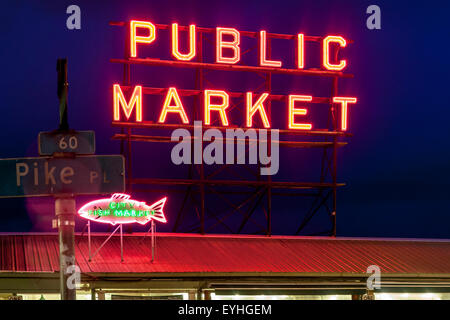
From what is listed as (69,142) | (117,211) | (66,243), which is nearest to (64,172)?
(69,142)

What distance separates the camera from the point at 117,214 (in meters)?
19.6

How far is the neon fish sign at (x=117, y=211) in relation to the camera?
64.0 ft

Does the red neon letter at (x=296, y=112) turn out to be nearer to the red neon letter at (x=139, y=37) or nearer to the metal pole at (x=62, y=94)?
the red neon letter at (x=139, y=37)

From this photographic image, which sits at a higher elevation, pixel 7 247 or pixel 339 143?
pixel 339 143

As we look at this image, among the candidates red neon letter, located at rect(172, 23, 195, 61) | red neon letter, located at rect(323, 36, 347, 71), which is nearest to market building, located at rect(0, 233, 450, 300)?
red neon letter, located at rect(172, 23, 195, 61)

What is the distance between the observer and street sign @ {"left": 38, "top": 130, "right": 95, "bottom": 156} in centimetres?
837

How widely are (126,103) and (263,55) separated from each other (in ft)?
17.8

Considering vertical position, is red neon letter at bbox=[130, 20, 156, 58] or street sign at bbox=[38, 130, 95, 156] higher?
red neon letter at bbox=[130, 20, 156, 58]

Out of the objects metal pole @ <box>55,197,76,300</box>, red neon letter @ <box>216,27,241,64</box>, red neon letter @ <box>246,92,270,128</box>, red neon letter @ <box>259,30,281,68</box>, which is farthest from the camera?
red neon letter @ <box>259,30,281,68</box>

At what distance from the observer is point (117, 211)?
19.7m

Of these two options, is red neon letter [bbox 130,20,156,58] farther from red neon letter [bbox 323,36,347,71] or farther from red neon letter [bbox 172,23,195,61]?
red neon letter [bbox 323,36,347,71]
